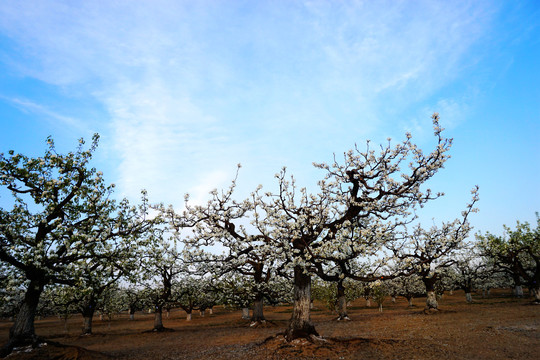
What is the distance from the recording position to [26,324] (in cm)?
1978

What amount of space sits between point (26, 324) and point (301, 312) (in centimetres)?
1813

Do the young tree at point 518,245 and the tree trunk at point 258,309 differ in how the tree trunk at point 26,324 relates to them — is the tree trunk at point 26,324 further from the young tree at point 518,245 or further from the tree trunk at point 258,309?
the young tree at point 518,245

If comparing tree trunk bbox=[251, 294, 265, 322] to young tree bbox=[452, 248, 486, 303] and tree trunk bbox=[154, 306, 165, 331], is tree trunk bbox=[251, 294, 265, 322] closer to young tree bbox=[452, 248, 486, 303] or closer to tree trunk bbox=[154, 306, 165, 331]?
tree trunk bbox=[154, 306, 165, 331]

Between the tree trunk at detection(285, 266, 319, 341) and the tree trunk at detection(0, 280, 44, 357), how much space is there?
16.6 meters

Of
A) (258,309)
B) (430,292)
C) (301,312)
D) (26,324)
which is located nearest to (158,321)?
(258,309)

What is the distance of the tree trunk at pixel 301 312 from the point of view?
66.4ft

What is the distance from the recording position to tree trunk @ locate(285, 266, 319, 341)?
20.2 metres

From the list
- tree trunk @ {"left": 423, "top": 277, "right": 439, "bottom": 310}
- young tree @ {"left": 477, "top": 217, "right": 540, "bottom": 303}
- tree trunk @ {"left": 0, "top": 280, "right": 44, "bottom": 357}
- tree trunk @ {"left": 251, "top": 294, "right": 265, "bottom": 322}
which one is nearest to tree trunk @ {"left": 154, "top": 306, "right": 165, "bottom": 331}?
tree trunk @ {"left": 251, "top": 294, "right": 265, "bottom": 322}

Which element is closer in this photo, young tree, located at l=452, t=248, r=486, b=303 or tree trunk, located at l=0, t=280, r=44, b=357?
tree trunk, located at l=0, t=280, r=44, b=357

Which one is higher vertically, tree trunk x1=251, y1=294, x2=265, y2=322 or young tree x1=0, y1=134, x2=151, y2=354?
young tree x1=0, y1=134, x2=151, y2=354

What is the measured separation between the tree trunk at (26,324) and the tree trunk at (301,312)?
16.6m

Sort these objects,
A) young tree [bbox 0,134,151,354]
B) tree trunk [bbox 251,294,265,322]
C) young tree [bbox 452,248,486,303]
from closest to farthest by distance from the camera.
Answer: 1. young tree [bbox 0,134,151,354]
2. tree trunk [bbox 251,294,265,322]
3. young tree [bbox 452,248,486,303]

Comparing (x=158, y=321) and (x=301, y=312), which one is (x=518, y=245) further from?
(x=158, y=321)

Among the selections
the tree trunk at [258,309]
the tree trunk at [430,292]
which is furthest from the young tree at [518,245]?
the tree trunk at [258,309]
